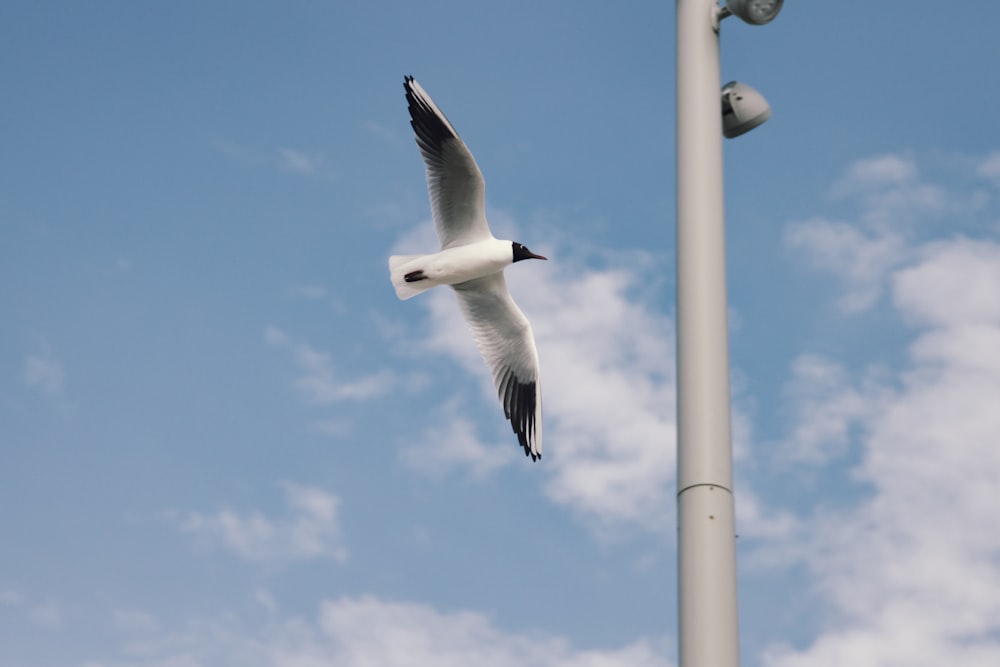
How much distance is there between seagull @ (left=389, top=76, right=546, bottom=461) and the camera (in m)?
9.98

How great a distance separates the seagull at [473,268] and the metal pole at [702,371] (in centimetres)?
587

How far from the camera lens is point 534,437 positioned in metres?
10.4

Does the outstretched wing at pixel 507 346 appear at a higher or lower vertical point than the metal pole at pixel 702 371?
higher

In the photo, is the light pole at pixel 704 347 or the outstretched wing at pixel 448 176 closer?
the light pole at pixel 704 347

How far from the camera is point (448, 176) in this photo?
10109 millimetres

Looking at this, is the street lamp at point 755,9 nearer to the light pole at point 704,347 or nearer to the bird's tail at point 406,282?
the light pole at point 704,347

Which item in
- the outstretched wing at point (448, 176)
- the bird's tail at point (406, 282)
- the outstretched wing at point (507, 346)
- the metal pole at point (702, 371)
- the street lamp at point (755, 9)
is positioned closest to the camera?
the metal pole at point (702, 371)

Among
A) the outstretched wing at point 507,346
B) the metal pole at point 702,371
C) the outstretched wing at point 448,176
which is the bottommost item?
the metal pole at point 702,371

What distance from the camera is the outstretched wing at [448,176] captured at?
9.90 metres

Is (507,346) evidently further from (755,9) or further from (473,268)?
(755,9)

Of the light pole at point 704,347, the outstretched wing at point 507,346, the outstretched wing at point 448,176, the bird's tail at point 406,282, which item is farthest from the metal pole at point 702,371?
the outstretched wing at point 507,346

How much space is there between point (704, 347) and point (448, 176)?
671 centimetres

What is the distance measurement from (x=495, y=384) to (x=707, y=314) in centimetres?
708

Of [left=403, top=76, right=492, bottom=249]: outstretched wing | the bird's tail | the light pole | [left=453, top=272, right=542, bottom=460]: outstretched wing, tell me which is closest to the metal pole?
the light pole
